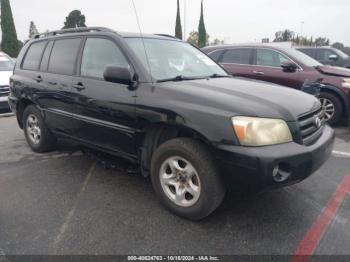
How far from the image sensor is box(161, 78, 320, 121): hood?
2.66 meters

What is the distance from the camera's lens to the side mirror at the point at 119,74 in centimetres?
308

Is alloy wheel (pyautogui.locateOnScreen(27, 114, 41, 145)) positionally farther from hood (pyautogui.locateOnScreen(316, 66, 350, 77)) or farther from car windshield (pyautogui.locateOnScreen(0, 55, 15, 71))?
hood (pyautogui.locateOnScreen(316, 66, 350, 77))

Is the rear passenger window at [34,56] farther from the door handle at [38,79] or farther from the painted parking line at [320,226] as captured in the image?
the painted parking line at [320,226]

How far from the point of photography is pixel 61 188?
371cm

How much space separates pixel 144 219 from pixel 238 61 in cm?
539

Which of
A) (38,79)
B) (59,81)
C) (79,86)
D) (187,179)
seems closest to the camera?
(187,179)

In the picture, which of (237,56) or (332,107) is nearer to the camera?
(332,107)

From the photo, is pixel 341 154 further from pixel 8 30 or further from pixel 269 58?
pixel 8 30

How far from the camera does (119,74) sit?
10.1 feet

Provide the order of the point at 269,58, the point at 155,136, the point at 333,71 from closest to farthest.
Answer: the point at 155,136 < the point at 333,71 < the point at 269,58

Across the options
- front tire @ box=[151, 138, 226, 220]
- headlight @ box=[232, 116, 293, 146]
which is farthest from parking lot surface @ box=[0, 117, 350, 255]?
headlight @ box=[232, 116, 293, 146]

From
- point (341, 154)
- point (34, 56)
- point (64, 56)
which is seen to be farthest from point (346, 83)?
point (34, 56)

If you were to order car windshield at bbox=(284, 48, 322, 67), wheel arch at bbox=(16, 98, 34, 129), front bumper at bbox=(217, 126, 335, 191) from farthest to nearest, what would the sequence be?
car windshield at bbox=(284, 48, 322, 67) → wheel arch at bbox=(16, 98, 34, 129) → front bumper at bbox=(217, 126, 335, 191)

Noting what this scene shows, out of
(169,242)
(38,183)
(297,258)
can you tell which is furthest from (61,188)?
(297,258)
